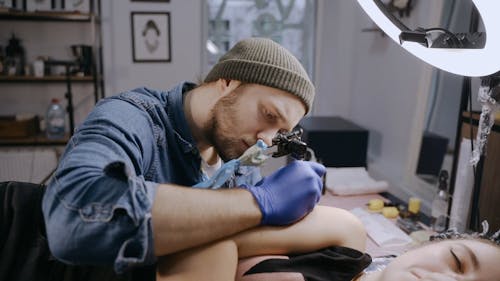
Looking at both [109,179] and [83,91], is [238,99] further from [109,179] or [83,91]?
[83,91]

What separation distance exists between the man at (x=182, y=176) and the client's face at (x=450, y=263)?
6.2 inches

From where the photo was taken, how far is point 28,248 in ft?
3.17

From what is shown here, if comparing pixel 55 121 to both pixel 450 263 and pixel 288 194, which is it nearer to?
pixel 288 194

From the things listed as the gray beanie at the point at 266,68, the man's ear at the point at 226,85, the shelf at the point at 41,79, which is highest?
the gray beanie at the point at 266,68

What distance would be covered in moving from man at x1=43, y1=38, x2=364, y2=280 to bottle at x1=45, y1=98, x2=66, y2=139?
2435mm

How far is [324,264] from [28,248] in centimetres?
71

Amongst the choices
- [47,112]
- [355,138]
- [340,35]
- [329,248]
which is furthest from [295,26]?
[329,248]

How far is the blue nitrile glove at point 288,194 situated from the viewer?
35.4 inches

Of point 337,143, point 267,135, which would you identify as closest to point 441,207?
point 337,143

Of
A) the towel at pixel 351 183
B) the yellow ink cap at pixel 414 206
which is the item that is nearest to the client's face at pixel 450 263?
the yellow ink cap at pixel 414 206

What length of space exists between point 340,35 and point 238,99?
260 cm

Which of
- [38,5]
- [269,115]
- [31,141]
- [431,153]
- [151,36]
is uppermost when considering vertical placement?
[38,5]

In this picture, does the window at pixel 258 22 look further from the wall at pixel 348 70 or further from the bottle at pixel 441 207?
the bottle at pixel 441 207

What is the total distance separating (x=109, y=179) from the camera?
76cm
